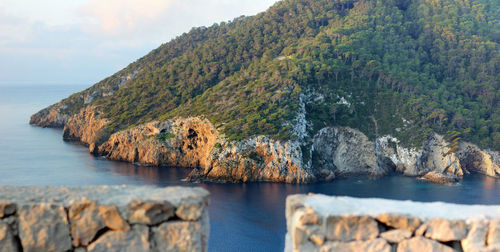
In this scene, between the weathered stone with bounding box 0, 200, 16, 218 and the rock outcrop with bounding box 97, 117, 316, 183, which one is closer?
the weathered stone with bounding box 0, 200, 16, 218

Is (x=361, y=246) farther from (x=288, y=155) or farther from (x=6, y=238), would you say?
(x=288, y=155)

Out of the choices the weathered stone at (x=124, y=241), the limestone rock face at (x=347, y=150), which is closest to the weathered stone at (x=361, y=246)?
the weathered stone at (x=124, y=241)

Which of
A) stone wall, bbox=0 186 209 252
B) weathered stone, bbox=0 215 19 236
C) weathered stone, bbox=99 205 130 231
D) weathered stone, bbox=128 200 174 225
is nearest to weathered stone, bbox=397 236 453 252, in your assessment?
stone wall, bbox=0 186 209 252

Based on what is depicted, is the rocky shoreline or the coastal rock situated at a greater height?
the rocky shoreline

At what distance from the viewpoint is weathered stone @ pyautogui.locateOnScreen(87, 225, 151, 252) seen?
2986 millimetres

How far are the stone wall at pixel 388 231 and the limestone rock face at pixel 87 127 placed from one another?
200 feet

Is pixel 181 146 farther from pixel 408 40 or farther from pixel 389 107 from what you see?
pixel 408 40

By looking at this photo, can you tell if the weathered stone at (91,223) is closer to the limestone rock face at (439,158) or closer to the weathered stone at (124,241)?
the weathered stone at (124,241)

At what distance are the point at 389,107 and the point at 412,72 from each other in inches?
320

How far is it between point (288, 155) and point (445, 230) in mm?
38955

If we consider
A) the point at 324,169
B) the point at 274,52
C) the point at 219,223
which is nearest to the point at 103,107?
the point at 274,52

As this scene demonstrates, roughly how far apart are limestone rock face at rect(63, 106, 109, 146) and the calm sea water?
3084 mm

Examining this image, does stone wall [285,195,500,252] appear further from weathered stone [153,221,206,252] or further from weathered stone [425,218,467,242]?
weathered stone [153,221,206,252]

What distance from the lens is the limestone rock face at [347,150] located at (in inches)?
1829
